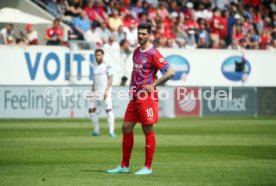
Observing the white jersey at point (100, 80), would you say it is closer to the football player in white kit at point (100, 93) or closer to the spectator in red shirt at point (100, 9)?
the football player in white kit at point (100, 93)

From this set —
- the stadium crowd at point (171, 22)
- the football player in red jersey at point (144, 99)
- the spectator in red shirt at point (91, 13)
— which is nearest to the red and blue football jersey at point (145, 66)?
the football player in red jersey at point (144, 99)

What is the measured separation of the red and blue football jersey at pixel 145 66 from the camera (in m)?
13.9

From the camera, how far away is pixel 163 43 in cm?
3706

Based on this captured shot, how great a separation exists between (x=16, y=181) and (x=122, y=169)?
2.13 m

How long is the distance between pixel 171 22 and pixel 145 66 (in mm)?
23880

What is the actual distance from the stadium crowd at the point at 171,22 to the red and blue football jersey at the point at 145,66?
19.3m

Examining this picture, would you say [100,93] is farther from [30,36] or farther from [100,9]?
[100,9]

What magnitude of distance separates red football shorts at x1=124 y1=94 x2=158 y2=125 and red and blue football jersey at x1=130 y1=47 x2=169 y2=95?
223 mm

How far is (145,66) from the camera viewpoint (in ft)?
45.7

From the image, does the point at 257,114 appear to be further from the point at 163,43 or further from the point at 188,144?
the point at 188,144

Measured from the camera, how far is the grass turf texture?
13.1 metres

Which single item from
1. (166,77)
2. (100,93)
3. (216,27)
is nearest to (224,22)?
(216,27)

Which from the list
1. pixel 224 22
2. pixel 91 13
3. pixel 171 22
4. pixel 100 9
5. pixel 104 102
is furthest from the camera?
pixel 224 22

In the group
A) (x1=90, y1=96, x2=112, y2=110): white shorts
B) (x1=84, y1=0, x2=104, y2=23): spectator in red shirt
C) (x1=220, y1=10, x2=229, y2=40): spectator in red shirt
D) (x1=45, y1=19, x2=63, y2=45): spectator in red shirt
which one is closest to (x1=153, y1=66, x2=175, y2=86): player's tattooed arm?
(x1=90, y1=96, x2=112, y2=110): white shorts
